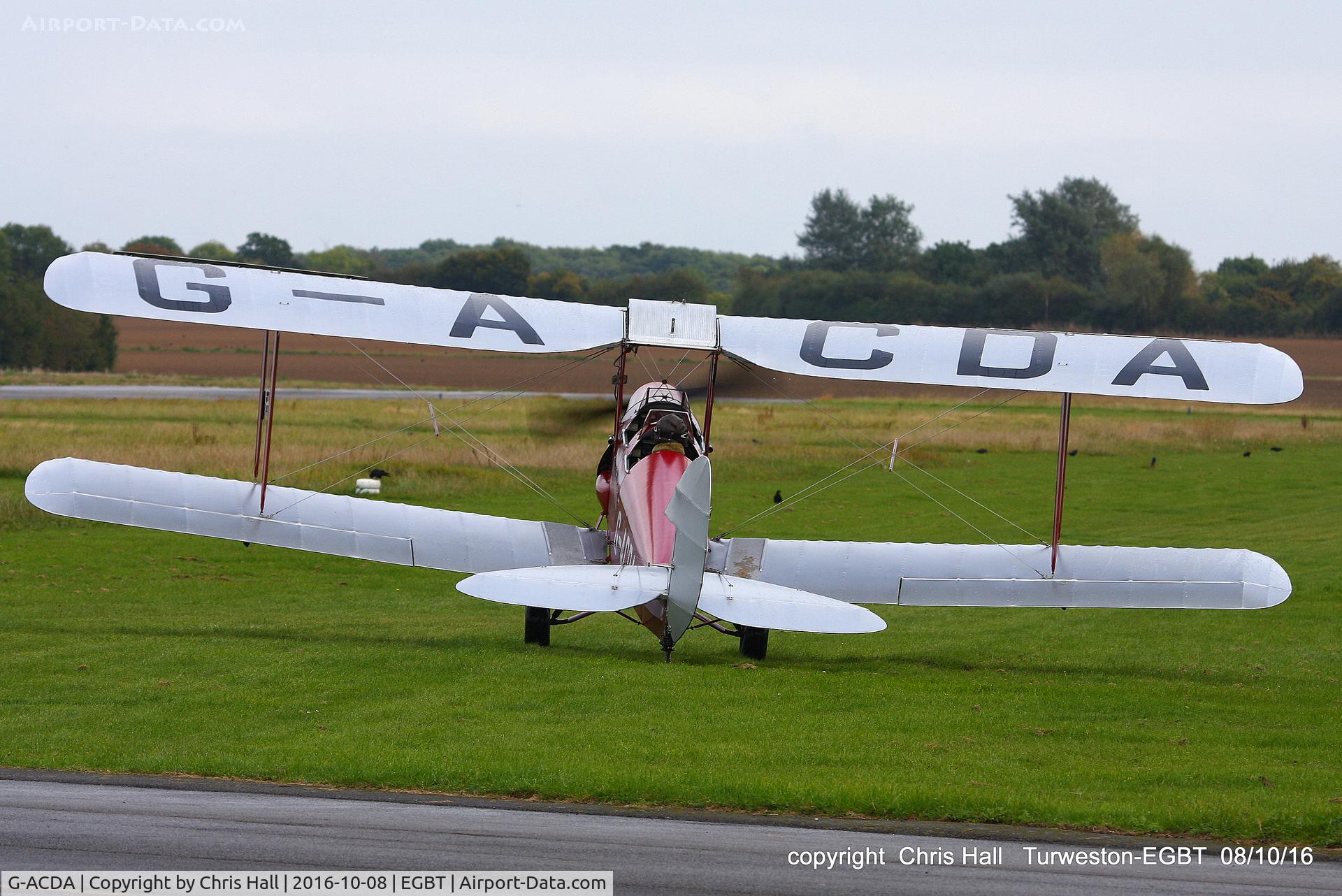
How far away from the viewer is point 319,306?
1139 centimetres

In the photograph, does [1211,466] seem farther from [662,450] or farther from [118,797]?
[118,797]

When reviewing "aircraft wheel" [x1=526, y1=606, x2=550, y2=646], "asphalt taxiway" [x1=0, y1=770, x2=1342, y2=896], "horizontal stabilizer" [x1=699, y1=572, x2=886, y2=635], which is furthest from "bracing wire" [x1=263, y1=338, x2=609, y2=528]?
"asphalt taxiway" [x1=0, y1=770, x2=1342, y2=896]

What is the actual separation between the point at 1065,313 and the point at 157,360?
4468cm

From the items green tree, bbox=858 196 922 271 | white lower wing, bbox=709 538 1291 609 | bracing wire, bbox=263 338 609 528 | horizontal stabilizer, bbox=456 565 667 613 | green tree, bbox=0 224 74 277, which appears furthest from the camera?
green tree, bbox=858 196 922 271

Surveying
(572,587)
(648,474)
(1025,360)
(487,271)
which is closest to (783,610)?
(572,587)

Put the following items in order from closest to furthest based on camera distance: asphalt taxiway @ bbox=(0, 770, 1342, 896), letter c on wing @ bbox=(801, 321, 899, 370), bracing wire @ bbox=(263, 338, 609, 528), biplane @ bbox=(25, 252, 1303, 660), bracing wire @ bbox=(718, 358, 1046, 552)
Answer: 1. asphalt taxiway @ bbox=(0, 770, 1342, 896)
2. biplane @ bbox=(25, 252, 1303, 660)
3. letter c on wing @ bbox=(801, 321, 899, 370)
4. bracing wire @ bbox=(263, 338, 609, 528)
5. bracing wire @ bbox=(718, 358, 1046, 552)

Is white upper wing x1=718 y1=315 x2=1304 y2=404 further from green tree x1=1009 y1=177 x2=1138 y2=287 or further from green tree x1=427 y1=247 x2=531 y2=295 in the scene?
green tree x1=1009 y1=177 x2=1138 y2=287

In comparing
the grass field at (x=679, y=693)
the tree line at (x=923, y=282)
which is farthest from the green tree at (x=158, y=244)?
the grass field at (x=679, y=693)

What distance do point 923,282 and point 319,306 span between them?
6668cm

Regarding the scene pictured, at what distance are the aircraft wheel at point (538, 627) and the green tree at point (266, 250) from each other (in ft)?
262

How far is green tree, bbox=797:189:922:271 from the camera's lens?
9075 centimetres

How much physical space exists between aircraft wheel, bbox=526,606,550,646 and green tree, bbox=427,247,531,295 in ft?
182

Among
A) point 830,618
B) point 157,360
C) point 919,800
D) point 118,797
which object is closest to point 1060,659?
point 830,618

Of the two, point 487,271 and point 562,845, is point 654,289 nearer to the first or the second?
point 487,271
